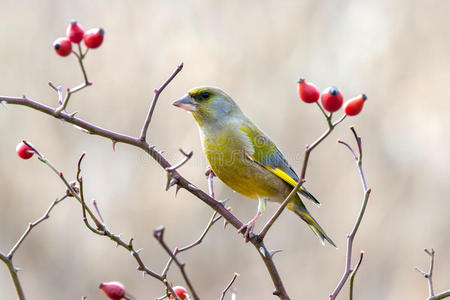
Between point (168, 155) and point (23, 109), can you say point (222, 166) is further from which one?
point (23, 109)

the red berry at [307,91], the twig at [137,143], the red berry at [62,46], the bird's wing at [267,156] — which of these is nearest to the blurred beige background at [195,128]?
the bird's wing at [267,156]

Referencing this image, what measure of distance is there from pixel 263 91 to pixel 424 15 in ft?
7.61

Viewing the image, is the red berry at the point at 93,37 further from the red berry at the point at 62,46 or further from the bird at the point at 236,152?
the bird at the point at 236,152

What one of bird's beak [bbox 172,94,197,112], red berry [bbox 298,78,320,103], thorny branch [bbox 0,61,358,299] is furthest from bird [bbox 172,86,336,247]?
red berry [bbox 298,78,320,103]

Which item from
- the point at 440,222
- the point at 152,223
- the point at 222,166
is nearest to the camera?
the point at 222,166

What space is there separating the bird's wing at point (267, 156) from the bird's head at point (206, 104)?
226 mm

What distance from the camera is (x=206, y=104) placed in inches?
160

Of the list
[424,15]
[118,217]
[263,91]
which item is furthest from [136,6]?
[424,15]

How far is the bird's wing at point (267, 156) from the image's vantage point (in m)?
4.15

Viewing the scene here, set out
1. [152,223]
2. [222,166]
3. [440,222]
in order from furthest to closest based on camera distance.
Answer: [152,223] < [440,222] < [222,166]

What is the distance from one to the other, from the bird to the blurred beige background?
112 inches

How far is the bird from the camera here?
392 centimetres

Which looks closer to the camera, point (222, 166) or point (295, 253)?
point (222, 166)

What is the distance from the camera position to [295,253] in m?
7.27
